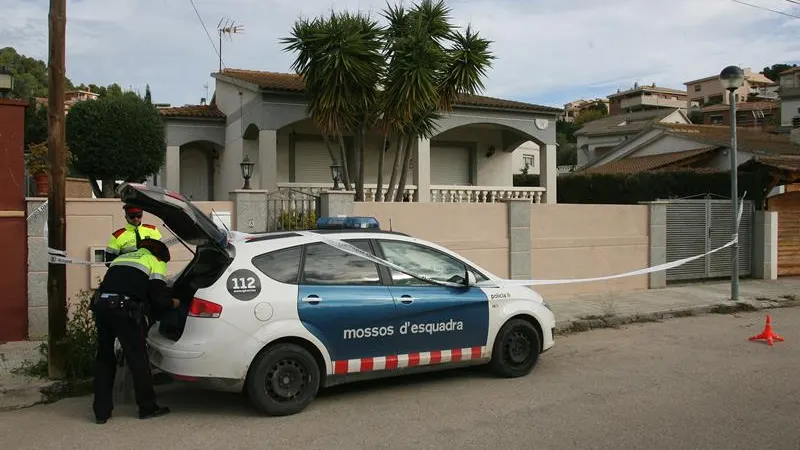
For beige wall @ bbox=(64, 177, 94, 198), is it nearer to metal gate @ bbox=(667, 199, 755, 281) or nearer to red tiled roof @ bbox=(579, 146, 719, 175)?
metal gate @ bbox=(667, 199, 755, 281)

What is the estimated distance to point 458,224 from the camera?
1141 centimetres

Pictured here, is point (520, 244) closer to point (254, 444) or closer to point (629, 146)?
point (254, 444)

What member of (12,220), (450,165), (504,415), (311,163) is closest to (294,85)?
(311,163)

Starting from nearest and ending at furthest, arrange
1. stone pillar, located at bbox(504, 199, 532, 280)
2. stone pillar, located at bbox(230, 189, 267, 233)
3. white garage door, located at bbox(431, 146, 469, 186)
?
stone pillar, located at bbox(230, 189, 267, 233)
stone pillar, located at bbox(504, 199, 532, 280)
white garage door, located at bbox(431, 146, 469, 186)

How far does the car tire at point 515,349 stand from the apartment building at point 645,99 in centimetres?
8779

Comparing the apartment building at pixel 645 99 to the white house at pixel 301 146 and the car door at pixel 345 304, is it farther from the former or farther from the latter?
the car door at pixel 345 304

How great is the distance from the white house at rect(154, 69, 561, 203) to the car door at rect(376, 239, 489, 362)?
8883 millimetres

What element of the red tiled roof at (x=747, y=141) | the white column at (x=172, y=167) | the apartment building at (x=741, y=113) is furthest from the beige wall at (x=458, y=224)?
the apartment building at (x=741, y=113)

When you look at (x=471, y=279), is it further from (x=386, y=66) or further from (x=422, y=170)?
(x=422, y=170)

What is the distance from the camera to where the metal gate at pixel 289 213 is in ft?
33.2

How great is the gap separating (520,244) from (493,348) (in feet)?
18.0

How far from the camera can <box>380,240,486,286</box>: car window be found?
634 cm

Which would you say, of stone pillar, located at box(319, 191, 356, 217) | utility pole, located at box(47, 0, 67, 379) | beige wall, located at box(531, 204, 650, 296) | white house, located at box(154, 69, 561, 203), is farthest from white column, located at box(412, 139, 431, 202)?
utility pole, located at box(47, 0, 67, 379)

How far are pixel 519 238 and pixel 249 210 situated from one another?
4899 millimetres
